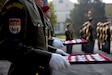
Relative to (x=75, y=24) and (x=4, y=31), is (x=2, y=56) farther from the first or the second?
(x=75, y=24)

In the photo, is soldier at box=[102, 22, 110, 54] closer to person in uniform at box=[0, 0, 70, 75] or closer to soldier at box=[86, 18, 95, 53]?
soldier at box=[86, 18, 95, 53]

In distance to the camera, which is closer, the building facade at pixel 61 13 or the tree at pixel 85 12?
the tree at pixel 85 12

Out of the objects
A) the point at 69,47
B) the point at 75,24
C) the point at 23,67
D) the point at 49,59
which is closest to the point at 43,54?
the point at 49,59

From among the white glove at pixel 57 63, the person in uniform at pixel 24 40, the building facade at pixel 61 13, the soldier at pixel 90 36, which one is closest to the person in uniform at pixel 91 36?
the soldier at pixel 90 36

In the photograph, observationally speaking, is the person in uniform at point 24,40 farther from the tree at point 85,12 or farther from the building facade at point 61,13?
the building facade at point 61,13

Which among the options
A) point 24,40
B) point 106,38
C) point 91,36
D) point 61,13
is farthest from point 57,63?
point 61,13

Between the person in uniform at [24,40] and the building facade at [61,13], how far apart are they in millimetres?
79187

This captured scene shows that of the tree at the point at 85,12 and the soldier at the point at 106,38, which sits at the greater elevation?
the tree at the point at 85,12

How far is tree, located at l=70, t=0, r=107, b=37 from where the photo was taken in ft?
170

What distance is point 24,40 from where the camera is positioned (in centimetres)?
205

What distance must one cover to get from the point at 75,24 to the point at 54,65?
5054cm

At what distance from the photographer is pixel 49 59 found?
2014mm

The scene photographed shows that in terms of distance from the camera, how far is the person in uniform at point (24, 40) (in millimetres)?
2002

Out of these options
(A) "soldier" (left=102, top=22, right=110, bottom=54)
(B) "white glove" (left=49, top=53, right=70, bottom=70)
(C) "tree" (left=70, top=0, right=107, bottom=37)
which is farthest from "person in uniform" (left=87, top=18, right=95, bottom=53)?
(C) "tree" (left=70, top=0, right=107, bottom=37)
